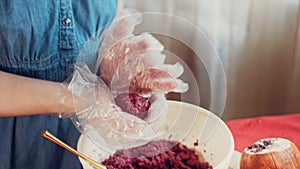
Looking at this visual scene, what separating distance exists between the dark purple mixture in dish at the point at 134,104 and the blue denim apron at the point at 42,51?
0.30 feet

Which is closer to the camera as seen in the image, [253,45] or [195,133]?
[195,133]

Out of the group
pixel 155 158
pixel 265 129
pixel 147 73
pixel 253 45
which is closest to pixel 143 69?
pixel 147 73

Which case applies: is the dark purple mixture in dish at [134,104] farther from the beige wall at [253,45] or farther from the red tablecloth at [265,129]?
the beige wall at [253,45]

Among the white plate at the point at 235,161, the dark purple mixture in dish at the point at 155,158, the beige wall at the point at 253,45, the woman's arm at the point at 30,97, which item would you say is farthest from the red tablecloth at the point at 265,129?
the beige wall at the point at 253,45

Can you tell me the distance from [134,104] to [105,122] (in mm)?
45

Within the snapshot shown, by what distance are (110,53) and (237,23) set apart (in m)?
0.75

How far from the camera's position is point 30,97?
698 millimetres

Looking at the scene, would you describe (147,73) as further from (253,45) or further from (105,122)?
(253,45)

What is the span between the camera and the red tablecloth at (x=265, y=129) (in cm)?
90

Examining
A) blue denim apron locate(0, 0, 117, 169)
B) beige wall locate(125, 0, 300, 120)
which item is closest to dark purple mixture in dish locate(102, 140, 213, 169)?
blue denim apron locate(0, 0, 117, 169)

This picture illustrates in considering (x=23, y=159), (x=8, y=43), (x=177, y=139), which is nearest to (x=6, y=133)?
(x=23, y=159)

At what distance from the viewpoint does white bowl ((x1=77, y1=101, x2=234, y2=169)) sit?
0.67 meters

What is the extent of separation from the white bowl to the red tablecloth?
183 millimetres

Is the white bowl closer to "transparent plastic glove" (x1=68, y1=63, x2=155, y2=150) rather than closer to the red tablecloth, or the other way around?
"transparent plastic glove" (x1=68, y1=63, x2=155, y2=150)
